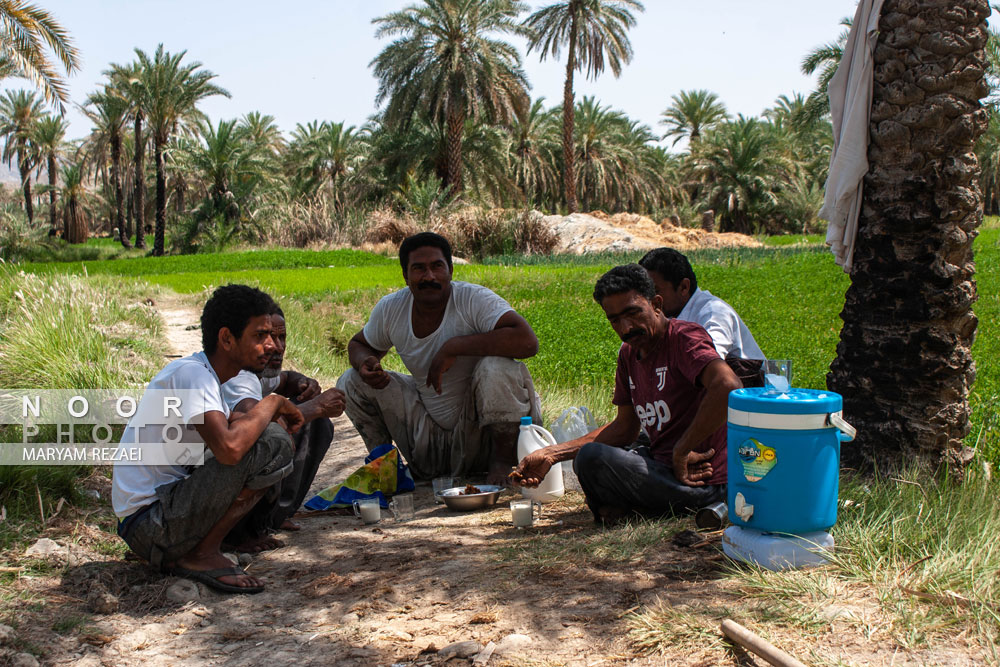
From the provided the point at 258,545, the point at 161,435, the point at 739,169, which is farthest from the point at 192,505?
the point at 739,169

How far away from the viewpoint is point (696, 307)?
442 centimetres

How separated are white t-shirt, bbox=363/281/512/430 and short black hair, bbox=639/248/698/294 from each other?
0.91 meters

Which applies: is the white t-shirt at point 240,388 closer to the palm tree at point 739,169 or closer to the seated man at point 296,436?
the seated man at point 296,436

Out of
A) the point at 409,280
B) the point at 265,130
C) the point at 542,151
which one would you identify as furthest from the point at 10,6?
the point at 265,130

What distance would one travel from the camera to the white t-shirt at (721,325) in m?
4.21

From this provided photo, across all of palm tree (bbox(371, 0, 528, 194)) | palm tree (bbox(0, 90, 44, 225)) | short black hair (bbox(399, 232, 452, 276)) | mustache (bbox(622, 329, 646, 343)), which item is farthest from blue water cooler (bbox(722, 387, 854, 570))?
palm tree (bbox(0, 90, 44, 225))

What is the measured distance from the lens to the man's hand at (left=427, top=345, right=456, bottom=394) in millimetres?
4762

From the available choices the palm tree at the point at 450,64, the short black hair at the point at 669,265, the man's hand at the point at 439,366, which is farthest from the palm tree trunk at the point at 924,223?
the palm tree at the point at 450,64

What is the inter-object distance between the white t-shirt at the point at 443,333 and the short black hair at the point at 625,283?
132 centimetres

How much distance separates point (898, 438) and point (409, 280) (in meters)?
2.81

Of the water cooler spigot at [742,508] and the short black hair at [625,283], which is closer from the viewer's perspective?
the water cooler spigot at [742,508]

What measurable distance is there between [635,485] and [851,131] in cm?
222

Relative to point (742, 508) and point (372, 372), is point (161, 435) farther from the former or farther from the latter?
point (742, 508)

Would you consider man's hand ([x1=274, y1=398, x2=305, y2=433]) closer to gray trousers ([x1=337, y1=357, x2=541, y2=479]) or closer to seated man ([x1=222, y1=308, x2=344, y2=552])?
seated man ([x1=222, y1=308, x2=344, y2=552])
